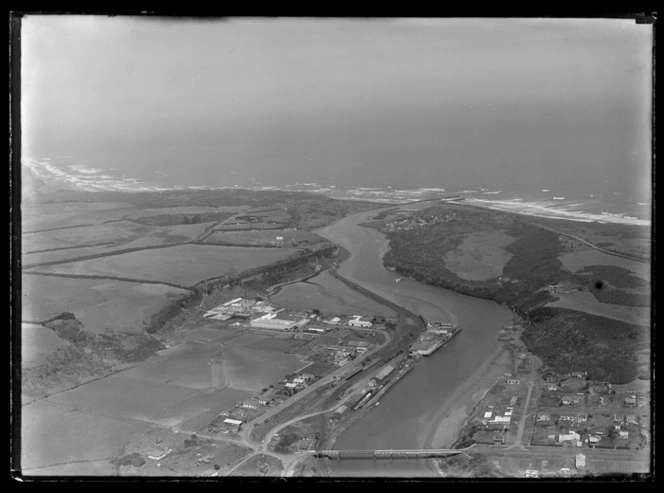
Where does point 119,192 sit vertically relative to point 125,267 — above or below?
above

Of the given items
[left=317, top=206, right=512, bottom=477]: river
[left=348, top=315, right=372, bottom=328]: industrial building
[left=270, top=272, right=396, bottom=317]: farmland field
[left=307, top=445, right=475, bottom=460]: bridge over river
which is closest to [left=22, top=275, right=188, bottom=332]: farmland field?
[left=270, top=272, right=396, bottom=317]: farmland field

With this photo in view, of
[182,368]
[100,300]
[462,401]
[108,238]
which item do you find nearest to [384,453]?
[462,401]

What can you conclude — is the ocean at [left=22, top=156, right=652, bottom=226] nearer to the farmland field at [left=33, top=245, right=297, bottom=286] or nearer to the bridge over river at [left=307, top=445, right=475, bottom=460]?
the farmland field at [left=33, top=245, right=297, bottom=286]

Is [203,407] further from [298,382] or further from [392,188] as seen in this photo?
[392,188]

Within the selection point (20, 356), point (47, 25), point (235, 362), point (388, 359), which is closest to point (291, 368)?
point (235, 362)
